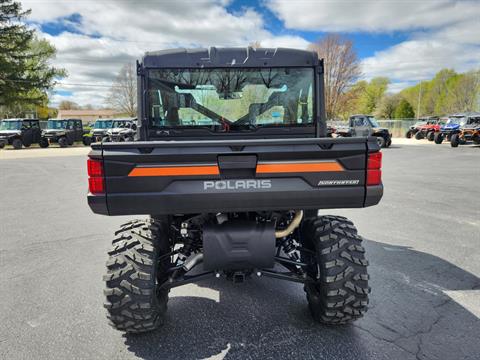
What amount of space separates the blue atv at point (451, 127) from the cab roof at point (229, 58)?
23106 mm

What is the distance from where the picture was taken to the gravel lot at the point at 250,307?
104 inches

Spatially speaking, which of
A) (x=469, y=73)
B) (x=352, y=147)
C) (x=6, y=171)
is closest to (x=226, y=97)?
(x=352, y=147)

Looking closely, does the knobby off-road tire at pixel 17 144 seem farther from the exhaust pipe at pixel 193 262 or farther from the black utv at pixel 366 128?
the exhaust pipe at pixel 193 262

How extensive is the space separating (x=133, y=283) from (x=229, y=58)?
2.18 meters

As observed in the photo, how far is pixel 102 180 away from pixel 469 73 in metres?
70.1

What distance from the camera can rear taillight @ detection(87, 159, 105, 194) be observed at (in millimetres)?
2320

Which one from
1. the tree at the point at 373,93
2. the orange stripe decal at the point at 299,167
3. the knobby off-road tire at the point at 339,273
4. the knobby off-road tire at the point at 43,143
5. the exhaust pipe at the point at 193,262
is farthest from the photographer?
the tree at the point at 373,93

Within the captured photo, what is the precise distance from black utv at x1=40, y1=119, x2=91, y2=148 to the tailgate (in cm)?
2703

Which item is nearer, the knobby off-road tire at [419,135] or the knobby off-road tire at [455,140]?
the knobby off-road tire at [455,140]

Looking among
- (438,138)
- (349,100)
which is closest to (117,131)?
(438,138)

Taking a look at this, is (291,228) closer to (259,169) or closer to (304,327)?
(259,169)

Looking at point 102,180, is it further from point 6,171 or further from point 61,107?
point 61,107

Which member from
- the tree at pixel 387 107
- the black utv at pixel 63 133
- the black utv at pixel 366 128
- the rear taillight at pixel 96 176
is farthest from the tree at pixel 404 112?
the rear taillight at pixel 96 176

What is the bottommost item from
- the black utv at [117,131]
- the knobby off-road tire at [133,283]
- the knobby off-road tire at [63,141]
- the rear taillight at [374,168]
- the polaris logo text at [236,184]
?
the knobby off-road tire at [133,283]
